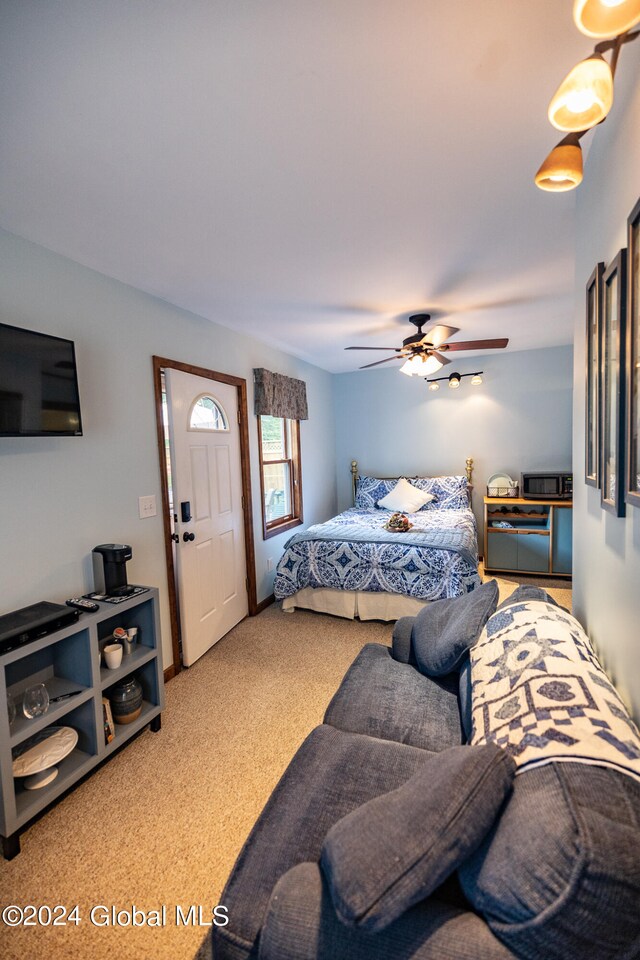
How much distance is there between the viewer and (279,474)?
4457 millimetres

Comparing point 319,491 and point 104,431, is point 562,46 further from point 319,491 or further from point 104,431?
point 319,491

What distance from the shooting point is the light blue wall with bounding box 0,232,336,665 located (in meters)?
1.88

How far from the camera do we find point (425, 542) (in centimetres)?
335

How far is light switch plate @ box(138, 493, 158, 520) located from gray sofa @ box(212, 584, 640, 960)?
1893 millimetres

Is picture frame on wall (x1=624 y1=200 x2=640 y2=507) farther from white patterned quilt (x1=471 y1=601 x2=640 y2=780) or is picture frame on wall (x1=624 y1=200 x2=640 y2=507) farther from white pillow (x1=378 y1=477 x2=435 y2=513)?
white pillow (x1=378 y1=477 x2=435 y2=513)

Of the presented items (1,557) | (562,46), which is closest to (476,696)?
(562,46)

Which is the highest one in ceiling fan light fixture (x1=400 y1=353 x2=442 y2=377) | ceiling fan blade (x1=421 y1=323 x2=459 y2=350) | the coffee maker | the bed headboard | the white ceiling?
the white ceiling

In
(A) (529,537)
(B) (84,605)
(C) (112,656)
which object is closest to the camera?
(B) (84,605)

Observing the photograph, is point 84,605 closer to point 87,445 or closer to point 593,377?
point 87,445

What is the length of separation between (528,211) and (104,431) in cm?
245

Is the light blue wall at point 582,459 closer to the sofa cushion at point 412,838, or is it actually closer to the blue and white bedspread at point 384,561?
the sofa cushion at point 412,838

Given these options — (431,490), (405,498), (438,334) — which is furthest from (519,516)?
(438,334)

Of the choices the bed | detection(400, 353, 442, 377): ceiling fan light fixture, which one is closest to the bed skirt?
the bed

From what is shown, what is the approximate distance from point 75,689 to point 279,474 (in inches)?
113
